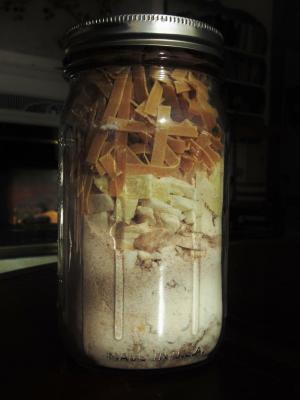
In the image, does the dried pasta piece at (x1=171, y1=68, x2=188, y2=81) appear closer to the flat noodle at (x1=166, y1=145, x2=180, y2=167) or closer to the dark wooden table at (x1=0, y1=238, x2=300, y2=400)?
the flat noodle at (x1=166, y1=145, x2=180, y2=167)

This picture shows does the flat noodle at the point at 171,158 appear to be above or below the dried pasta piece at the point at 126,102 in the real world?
below

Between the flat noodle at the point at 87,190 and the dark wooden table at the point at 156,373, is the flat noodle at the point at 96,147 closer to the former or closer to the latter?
the flat noodle at the point at 87,190

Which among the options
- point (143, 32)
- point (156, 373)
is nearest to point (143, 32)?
point (143, 32)

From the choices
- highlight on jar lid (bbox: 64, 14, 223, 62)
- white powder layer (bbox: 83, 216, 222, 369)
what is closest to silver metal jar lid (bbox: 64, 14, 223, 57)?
highlight on jar lid (bbox: 64, 14, 223, 62)

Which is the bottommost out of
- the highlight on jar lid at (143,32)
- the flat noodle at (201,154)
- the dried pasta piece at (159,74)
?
the flat noodle at (201,154)

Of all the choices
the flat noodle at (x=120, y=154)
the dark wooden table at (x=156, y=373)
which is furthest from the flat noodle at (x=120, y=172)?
the dark wooden table at (x=156, y=373)

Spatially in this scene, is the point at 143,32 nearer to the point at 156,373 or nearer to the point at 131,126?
the point at 131,126
